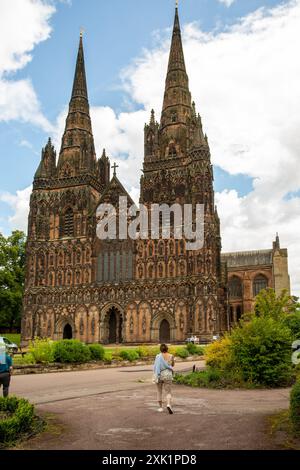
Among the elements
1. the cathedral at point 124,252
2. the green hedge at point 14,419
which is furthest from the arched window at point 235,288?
the green hedge at point 14,419

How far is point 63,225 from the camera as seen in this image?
177 feet

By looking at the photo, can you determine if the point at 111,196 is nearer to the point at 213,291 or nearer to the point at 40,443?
the point at 213,291

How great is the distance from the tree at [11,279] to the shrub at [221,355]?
42617mm

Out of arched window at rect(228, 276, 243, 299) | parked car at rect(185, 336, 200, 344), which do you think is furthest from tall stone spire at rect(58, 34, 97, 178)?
arched window at rect(228, 276, 243, 299)

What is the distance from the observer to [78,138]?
189ft

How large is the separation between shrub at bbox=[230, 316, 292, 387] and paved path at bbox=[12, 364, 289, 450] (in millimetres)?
1006

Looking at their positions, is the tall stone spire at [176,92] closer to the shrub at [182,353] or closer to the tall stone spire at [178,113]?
the tall stone spire at [178,113]

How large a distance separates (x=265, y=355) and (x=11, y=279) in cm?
4647

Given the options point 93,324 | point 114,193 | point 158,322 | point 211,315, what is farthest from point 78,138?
point 211,315

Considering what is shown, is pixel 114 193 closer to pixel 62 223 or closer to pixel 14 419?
pixel 62 223

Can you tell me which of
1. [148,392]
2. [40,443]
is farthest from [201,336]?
[40,443]

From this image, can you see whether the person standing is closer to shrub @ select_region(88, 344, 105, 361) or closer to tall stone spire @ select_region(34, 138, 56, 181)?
shrub @ select_region(88, 344, 105, 361)

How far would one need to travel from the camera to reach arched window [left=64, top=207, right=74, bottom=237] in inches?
2095
